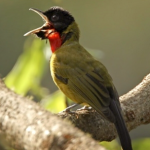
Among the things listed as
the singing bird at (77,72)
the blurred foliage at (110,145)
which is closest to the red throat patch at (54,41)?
the singing bird at (77,72)

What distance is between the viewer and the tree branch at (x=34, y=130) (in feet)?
4.88

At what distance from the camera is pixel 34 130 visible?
1608 millimetres

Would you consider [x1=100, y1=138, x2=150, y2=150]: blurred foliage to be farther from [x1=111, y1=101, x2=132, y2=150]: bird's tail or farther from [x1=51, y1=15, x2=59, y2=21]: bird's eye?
[x1=51, y1=15, x2=59, y2=21]: bird's eye

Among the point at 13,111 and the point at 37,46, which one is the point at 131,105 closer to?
the point at 37,46

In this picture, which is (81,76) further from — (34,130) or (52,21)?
(34,130)

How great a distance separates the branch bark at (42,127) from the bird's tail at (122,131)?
8 centimetres

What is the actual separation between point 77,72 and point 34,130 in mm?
1226

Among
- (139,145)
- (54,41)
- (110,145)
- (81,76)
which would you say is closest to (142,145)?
(139,145)

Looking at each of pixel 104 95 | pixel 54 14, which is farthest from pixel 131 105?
pixel 54 14

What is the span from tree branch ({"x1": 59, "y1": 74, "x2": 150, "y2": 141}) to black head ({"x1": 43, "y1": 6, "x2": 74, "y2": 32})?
66 centimetres

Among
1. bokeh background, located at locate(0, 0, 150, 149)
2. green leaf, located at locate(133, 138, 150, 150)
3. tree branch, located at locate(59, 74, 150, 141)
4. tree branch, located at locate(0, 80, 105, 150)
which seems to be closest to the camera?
tree branch, located at locate(0, 80, 105, 150)

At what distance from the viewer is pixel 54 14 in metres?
3.11

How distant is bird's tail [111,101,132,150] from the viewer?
90.5 inches

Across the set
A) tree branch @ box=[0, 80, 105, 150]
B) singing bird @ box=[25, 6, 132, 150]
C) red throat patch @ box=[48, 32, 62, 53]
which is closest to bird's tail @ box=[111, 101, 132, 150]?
singing bird @ box=[25, 6, 132, 150]
